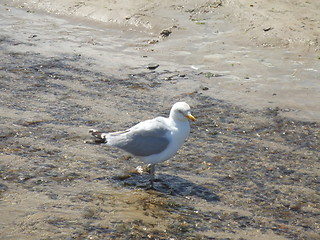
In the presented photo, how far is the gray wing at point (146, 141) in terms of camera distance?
7102 mm

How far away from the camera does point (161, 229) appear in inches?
241

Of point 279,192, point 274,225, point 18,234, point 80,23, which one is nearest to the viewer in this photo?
point 18,234

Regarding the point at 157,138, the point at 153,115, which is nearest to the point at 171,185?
the point at 157,138

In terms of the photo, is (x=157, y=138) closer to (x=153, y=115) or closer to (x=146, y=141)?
(x=146, y=141)

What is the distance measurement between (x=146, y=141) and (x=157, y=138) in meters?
0.14

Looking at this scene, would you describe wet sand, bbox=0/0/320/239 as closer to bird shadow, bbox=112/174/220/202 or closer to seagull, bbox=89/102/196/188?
bird shadow, bbox=112/174/220/202

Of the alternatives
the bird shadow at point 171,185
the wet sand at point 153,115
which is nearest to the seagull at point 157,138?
the bird shadow at point 171,185

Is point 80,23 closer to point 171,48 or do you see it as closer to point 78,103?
point 171,48

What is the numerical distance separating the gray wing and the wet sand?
1.26 ft

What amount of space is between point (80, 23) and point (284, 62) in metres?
5.72

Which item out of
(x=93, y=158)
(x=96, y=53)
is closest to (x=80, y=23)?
(x=96, y=53)

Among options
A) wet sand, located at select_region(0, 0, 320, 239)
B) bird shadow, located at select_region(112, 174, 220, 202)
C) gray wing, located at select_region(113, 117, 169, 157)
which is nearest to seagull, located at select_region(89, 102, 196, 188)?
gray wing, located at select_region(113, 117, 169, 157)

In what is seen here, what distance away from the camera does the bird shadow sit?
6.94 metres

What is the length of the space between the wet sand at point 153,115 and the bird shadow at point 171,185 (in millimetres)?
20
